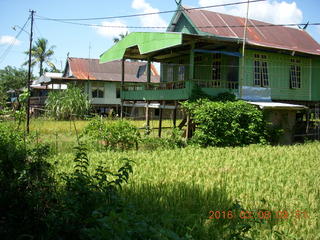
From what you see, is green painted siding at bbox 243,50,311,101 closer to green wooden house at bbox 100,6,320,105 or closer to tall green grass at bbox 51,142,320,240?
green wooden house at bbox 100,6,320,105

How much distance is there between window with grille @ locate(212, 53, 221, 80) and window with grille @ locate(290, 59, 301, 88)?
12.9 ft

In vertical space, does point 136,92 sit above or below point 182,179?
above

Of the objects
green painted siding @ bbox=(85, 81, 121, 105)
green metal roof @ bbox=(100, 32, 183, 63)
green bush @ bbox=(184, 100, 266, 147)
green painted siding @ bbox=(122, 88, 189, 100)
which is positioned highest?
green metal roof @ bbox=(100, 32, 183, 63)

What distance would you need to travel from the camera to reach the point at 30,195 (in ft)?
14.9

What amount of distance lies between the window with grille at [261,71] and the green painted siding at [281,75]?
0.20 metres

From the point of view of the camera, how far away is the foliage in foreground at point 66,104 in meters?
25.6

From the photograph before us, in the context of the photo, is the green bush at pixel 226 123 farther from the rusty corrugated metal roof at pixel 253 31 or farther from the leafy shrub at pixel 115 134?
the rusty corrugated metal roof at pixel 253 31

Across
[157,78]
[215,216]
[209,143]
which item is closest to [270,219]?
[215,216]

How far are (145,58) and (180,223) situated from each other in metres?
15.6

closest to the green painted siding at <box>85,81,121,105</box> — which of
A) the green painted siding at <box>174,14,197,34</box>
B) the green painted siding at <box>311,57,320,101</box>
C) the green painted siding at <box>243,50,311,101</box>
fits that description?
the green painted siding at <box>174,14,197,34</box>

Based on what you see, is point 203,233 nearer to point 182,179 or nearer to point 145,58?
point 182,179

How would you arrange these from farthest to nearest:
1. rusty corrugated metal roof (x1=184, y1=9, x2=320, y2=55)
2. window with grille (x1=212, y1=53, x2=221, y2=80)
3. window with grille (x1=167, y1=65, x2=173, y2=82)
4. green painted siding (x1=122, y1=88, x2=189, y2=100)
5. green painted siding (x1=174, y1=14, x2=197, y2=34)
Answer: window with grille (x1=167, y1=65, x2=173, y2=82), window with grille (x1=212, y1=53, x2=221, y2=80), green painted siding (x1=174, y1=14, x2=197, y2=34), rusty corrugated metal roof (x1=184, y1=9, x2=320, y2=55), green painted siding (x1=122, y1=88, x2=189, y2=100)

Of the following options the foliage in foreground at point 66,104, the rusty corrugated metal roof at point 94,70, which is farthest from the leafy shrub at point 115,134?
the rusty corrugated metal roof at point 94,70

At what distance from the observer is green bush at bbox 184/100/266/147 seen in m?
13.1
